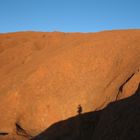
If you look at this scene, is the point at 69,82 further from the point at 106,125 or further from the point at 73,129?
the point at 106,125

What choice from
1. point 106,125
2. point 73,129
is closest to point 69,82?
point 73,129

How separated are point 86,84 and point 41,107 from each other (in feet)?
8.60

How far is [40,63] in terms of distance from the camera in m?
17.9

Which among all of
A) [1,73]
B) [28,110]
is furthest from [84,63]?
[1,73]

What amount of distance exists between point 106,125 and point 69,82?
6.86 meters

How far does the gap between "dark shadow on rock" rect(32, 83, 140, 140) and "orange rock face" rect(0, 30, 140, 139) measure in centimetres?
121

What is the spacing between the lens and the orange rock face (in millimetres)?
14805

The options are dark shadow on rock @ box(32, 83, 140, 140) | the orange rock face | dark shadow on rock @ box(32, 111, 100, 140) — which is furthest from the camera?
the orange rock face

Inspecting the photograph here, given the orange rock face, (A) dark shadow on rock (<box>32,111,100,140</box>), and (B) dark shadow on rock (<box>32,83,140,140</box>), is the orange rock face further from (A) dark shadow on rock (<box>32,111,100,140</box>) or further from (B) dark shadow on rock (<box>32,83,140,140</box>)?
→ (B) dark shadow on rock (<box>32,83,140,140</box>)

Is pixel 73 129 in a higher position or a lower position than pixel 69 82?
lower

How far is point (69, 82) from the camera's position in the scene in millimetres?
16281

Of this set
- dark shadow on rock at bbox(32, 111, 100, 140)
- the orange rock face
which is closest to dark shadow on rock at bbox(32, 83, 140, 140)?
dark shadow on rock at bbox(32, 111, 100, 140)

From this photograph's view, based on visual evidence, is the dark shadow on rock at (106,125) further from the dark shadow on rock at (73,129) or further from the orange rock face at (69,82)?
the orange rock face at (69,82)

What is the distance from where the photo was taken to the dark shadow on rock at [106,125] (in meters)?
7.93
